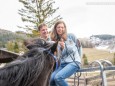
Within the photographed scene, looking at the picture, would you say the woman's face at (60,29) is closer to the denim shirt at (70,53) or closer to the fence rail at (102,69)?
the denim shirt at (70,53)

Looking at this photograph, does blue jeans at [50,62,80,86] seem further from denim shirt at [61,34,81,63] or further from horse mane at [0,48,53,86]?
horse mane at [0,48,53,86]

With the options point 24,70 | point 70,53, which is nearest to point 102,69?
point 70,53

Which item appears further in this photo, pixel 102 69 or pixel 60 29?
pixel 102 69

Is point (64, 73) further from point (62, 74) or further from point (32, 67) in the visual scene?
point (32, 67)

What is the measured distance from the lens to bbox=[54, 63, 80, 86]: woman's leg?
4.89m

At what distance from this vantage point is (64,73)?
4.99 meters

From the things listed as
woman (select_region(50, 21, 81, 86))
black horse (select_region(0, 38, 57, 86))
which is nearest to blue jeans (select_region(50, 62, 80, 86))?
woman (select_region(50, 21, 81, 86))

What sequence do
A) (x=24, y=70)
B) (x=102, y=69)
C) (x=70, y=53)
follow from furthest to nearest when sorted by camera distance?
(x=102, y=69) < (x=70, y=53) < (x=24, y=70)

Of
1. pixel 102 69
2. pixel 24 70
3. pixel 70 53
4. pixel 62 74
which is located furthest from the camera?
pixel 102 69

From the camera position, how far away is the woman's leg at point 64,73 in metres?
4.89

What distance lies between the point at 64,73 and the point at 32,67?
2.07 meters

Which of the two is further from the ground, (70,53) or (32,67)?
(32,67)

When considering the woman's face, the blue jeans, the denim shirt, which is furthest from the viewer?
the denim shirt

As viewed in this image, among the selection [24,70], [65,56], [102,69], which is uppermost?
[24,70]
